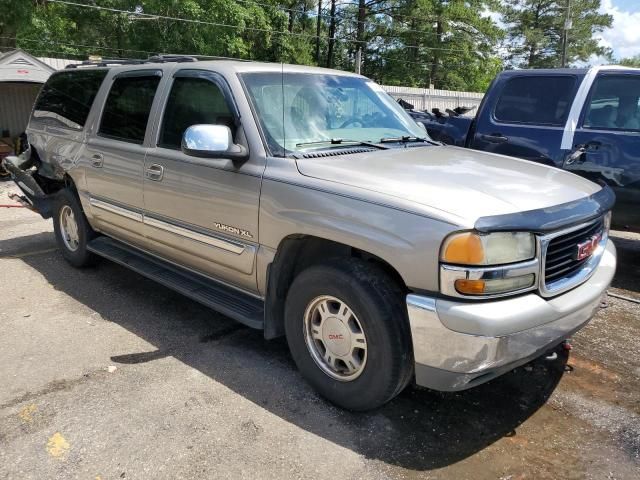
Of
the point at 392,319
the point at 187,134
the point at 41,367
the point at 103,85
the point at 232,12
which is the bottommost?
the point at 41,367

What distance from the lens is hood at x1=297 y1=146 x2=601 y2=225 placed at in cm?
265

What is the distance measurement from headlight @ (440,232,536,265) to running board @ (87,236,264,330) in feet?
4.48

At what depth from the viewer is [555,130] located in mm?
5617

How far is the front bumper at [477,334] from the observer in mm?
2480

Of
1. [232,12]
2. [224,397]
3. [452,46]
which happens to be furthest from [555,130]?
[452,46]

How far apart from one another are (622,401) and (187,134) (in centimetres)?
306

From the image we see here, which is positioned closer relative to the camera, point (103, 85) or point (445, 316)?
point (445, 316)

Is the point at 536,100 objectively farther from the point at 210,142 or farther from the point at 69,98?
the point at 69,98

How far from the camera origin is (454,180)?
2.94 metres

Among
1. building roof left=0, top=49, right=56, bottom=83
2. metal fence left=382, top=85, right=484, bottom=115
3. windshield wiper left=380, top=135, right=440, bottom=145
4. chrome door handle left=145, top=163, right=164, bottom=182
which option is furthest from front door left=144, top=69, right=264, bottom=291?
metal fence left=382, top=85, right=484, bottom=115

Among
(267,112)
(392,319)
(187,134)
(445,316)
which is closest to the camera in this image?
(445,316)

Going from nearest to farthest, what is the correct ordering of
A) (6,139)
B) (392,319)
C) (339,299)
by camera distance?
(392,319), (339,299), (6,139)

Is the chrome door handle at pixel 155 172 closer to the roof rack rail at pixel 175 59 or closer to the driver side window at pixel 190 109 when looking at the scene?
the driver side window at pixel 190 109

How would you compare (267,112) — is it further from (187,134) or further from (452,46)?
(452,46)
